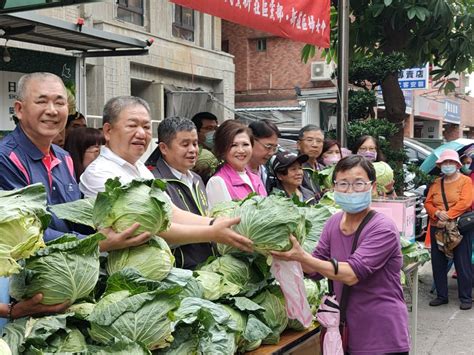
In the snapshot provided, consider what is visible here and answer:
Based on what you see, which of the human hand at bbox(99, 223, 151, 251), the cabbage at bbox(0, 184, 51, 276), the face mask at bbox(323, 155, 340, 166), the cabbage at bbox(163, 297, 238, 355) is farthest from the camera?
the face mask at bbox(323, 155, 340, 166)

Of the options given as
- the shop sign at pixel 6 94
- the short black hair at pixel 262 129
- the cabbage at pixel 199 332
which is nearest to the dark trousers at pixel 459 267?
the short black hair at pixel 262 129

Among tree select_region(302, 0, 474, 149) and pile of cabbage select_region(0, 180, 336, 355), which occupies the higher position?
tree select_region(302, 0, 474, 149)

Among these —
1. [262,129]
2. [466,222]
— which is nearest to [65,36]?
[262,129]

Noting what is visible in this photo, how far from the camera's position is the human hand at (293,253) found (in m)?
2.70

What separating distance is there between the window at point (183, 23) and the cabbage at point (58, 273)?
1302cm

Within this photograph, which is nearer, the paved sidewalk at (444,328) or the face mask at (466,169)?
the paved sidewalk at (444,328)

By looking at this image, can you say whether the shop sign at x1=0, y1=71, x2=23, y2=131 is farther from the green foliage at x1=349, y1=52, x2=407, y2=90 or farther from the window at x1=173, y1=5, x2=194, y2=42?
the window at x1=173, y1=5, x2=194, y2=42

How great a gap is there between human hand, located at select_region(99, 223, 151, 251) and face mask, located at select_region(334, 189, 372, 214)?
113 cm

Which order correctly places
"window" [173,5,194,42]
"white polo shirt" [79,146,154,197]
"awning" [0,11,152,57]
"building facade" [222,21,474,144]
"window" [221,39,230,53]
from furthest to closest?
"window" [221,39,230,53], "building facade" [222,21,474,144], "window" [173,5,194,42], "awning" [0,11,152,57], "white polo shirt" [79,146,154,197]

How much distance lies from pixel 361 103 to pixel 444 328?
291 cm

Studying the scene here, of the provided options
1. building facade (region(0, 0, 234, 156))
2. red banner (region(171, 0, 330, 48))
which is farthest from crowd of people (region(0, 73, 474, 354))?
building facade (region(0, 0, 234, 156))

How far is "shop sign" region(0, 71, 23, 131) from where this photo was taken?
660cm

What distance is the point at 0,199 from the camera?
6.58 ft

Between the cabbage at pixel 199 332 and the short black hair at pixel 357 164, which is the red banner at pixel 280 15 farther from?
the cabbage at pixel 199 332
